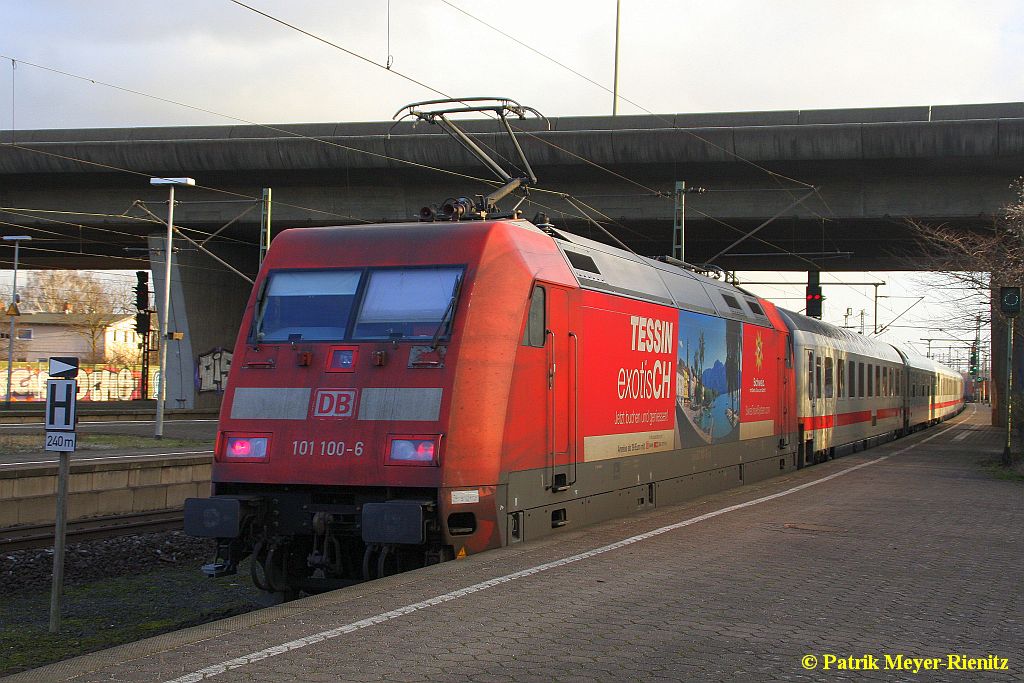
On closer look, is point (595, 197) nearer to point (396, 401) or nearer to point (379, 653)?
point (396, 401)

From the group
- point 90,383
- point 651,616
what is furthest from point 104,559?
point 90,383

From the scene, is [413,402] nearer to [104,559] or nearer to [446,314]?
[446,314]

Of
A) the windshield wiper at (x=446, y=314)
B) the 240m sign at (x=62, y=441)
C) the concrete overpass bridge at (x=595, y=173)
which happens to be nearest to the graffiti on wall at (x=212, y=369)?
the concrete overpass bridge at (x=595, y=173)

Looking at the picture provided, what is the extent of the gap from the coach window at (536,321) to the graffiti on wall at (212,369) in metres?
32.4

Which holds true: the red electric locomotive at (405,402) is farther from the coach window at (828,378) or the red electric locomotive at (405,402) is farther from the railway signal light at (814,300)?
the railway signal light at (814,300)

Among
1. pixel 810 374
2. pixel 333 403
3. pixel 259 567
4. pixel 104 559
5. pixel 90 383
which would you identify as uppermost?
pixel 810 374

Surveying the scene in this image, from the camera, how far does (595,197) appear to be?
114ft

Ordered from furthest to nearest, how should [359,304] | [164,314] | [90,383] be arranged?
1. [90,383]
2. [164,314]
3. [359,304]

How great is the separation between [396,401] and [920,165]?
2618 centimetres

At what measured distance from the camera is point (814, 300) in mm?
31250

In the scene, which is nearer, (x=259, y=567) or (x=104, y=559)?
(x=259, y=567)

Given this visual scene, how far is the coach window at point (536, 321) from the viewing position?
10.1 meters

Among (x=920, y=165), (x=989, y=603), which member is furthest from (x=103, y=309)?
(x=989, y=603)

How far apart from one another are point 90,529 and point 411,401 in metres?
7.54
